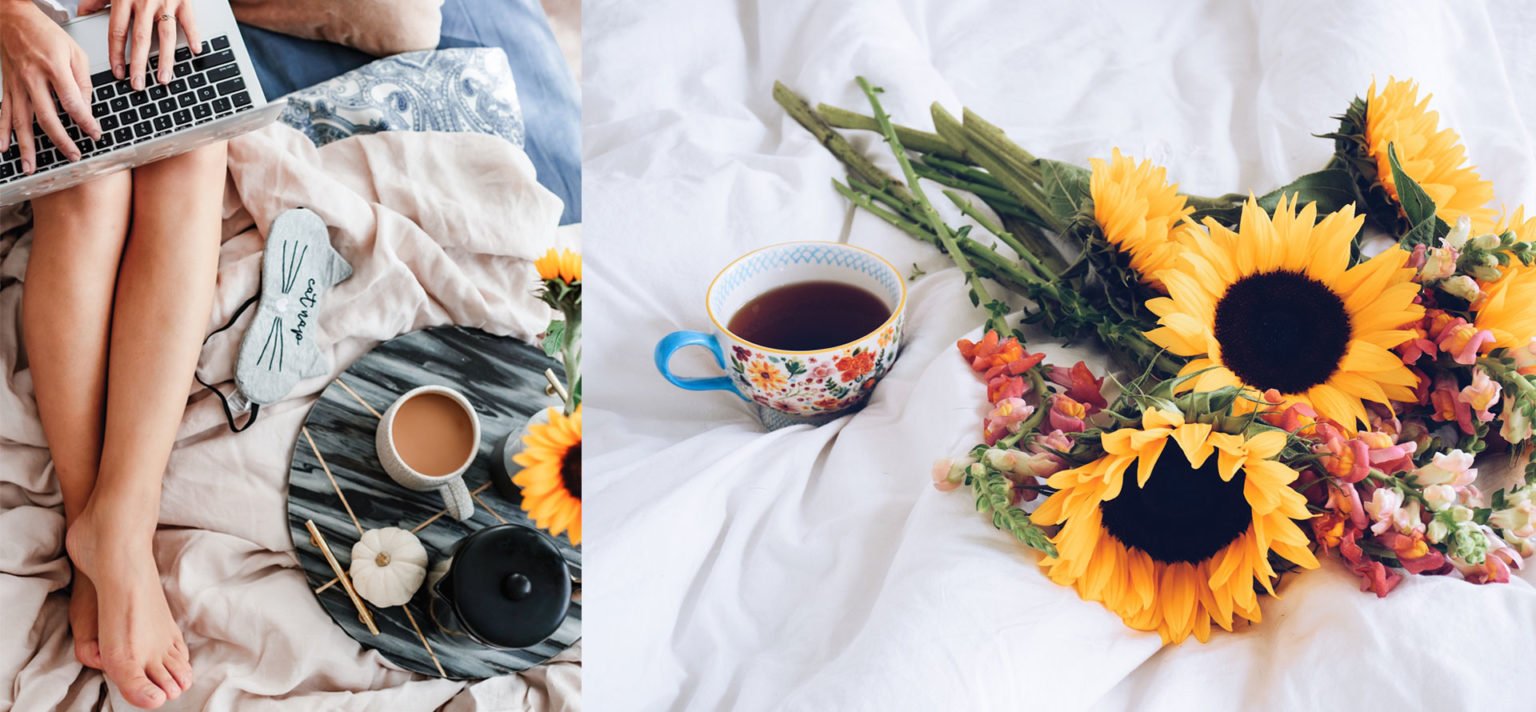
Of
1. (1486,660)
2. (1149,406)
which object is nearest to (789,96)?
(1149,406)

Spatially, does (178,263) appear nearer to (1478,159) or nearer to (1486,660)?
(1486,660)

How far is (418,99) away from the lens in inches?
15.4

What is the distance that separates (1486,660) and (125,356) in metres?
0.46

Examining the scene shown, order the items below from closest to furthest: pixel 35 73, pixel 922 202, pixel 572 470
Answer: pixel 35 73, pixel 572 470, pixel 922 202

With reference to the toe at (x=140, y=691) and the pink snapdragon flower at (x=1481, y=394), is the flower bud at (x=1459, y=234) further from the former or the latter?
the toe at (x=140, y=691)

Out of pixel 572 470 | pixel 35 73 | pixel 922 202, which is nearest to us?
pixel 35 73

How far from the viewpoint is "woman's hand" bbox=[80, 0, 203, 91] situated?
1.02 feet

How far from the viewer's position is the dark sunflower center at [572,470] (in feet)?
1.31

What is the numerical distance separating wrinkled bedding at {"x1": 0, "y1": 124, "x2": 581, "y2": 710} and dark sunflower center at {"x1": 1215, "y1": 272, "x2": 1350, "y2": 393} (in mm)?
282

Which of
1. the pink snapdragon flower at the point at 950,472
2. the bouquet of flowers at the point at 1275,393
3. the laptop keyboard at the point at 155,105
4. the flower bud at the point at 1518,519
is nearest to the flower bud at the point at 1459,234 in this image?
the bouquet of flowers at the point at 1275,393

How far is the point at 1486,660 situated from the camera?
1.12 feet

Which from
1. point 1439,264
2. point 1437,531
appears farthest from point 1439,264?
point 1437,531

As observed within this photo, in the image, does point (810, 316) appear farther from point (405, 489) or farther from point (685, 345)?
point (405, 489)

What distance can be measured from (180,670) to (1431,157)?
53 cm
